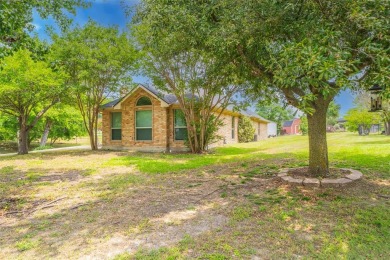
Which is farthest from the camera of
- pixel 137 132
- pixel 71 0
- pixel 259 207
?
pixel 137 132

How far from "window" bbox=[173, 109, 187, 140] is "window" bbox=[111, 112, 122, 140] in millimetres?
3651

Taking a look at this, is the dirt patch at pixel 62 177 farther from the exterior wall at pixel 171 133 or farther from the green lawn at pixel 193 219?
the exterior wall at pixel 171 133

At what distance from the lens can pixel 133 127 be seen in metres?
15.6

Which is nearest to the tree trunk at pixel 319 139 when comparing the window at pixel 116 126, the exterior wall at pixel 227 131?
the exterior wall at pixel 227 131

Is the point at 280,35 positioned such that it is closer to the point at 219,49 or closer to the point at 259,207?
the point at 219,49

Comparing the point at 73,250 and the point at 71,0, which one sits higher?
the point at 71,0

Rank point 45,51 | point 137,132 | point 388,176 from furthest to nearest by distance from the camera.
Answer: point 137,132
point 388,176
point 45,51

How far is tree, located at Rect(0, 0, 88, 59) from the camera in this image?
4588mm

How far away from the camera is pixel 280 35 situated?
17.0 ft

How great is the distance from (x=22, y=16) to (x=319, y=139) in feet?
22.9

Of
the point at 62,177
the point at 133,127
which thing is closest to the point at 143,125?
the point at 133,127

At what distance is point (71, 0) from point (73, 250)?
703 centimetres

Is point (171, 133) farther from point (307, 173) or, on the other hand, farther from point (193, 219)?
point (193, 219)

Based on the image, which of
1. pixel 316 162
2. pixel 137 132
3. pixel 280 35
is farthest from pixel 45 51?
pixel 137 132
